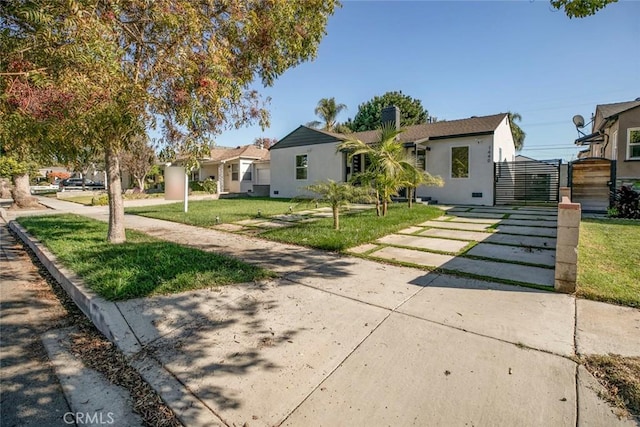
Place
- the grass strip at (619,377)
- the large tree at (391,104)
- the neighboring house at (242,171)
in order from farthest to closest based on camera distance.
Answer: the large tree at (391,104), the neighboring house at (242,171), the grass strip at (619,377)

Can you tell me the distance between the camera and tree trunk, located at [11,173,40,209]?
15852 mm

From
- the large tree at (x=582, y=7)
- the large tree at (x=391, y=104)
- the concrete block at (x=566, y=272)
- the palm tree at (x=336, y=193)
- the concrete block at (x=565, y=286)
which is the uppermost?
the large tree at (x=391, y=104)

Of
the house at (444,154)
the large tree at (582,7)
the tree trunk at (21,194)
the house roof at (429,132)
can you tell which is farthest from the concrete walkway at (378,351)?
the tree trunk at (21,194)

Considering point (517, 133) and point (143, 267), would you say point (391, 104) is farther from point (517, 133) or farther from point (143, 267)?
point (143, 267)

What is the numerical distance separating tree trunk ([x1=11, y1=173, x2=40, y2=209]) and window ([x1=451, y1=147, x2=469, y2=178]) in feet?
68.2

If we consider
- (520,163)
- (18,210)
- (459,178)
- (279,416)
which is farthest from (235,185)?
(279,416)

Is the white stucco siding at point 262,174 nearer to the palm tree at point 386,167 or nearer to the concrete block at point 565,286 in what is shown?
the palm tree at point 386,167

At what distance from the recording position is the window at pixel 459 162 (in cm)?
1465

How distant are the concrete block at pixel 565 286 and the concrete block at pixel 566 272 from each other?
0.12 ft

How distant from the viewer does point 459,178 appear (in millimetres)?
14836

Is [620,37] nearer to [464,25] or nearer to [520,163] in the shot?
[464,25]

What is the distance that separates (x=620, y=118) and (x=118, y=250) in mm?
18519

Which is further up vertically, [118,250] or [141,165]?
[141,165]

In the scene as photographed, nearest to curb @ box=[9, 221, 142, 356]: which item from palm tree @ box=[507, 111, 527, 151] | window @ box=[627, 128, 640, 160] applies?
window @ box=[627, 128, 640, 160]
